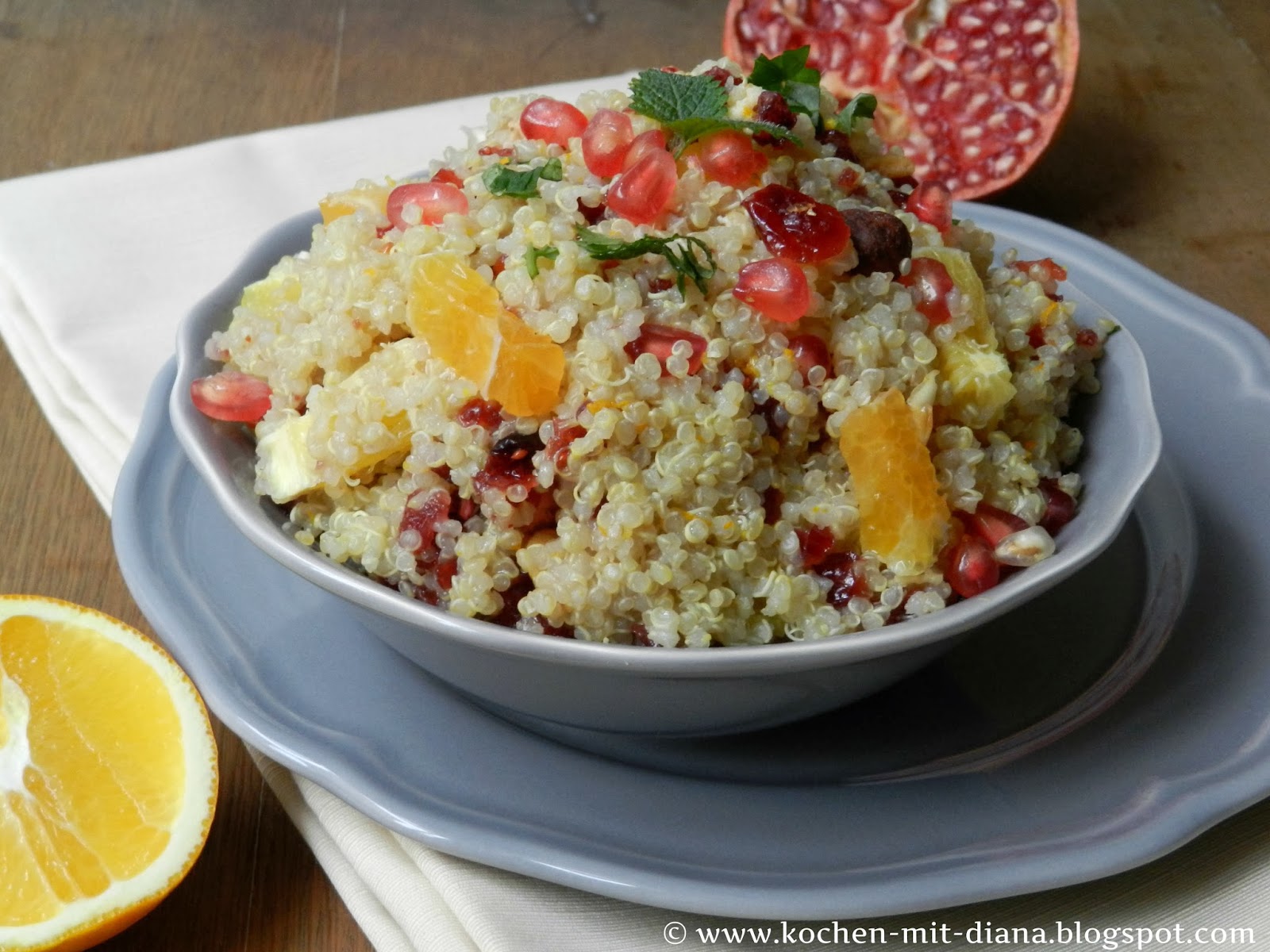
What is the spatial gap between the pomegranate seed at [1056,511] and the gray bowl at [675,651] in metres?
0.02

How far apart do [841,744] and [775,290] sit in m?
0.80

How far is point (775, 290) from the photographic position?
6.80ft

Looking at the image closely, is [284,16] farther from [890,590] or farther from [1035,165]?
[890,590]

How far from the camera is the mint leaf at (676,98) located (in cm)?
230

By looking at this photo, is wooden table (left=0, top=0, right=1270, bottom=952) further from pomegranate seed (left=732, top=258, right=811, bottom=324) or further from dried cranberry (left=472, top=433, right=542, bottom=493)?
pomegranate seed (left=732, top=258, right=811, bottom=324)

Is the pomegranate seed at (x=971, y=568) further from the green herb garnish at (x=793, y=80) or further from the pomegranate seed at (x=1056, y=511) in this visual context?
the green herb garnish at (x=793, y=80)

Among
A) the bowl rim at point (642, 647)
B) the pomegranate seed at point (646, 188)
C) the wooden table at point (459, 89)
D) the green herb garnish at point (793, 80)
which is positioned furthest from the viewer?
the wooden table at point (459, 89)

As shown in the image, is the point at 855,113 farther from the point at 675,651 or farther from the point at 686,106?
the point at 675,651

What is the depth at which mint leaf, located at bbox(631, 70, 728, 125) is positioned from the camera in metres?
2.30

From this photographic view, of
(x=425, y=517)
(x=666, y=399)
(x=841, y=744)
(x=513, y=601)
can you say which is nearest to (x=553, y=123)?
(x=666, y=399)

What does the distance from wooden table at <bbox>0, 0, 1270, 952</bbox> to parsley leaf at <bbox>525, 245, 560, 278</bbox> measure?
4.59 ft

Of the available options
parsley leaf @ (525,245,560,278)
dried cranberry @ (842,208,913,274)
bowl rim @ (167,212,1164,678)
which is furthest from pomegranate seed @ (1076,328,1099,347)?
parsley leaf @ (525,245,560,278)

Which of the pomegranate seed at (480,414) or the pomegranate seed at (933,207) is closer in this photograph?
the pomegranate seed at (480,414)

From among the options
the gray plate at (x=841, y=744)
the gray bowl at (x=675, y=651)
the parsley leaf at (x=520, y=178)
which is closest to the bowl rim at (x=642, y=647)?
the gray bowl at (x=675, y=651)
